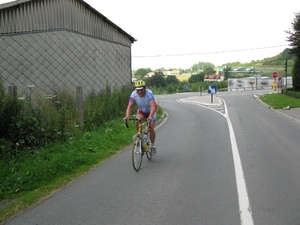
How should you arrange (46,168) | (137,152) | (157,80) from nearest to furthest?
(46,168) → (137,152) → (157,80)

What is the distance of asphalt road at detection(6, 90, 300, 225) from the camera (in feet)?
16.3

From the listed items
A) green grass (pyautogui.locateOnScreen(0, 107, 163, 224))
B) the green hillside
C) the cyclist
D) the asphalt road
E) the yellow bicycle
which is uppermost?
the green hillside

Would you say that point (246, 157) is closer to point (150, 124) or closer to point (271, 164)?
point (271, 164)

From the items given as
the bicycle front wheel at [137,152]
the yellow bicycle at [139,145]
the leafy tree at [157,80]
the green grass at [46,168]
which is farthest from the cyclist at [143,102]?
the leafy tree at [157,80]

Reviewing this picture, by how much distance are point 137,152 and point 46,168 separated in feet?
6.02

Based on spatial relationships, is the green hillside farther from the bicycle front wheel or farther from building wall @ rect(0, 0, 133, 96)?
the bicycle front wheel

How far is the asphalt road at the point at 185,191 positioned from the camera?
496cm

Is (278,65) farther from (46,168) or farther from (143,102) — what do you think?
(46,168)

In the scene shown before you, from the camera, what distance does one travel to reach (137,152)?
7.67 meters

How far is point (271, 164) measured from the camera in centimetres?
822

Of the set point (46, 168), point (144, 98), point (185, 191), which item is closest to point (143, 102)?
point (144, 98)

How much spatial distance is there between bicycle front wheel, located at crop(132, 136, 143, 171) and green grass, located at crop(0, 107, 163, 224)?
1024mm

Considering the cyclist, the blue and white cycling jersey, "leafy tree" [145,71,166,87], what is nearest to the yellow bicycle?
the cyclist

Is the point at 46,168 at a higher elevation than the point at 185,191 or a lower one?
higher
